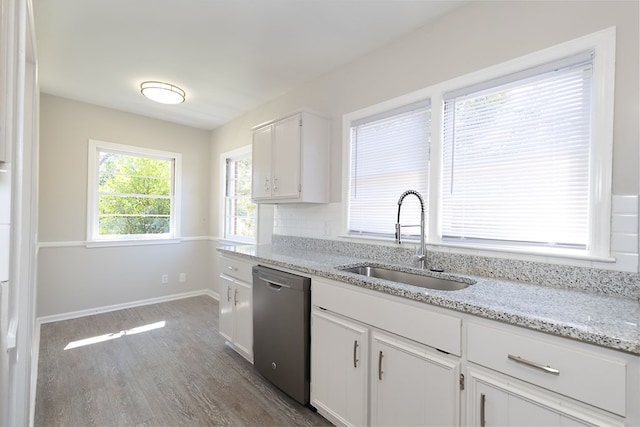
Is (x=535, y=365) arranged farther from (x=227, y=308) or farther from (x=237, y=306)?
(x=227, y=308)

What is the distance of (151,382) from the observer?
2.30m

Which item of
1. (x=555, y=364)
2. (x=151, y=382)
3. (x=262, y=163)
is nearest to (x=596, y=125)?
(x=555, y=364)

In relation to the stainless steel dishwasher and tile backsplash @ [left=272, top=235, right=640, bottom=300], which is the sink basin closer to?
tile backsplash @ [left=272, top=235, right=640, bottom=300]

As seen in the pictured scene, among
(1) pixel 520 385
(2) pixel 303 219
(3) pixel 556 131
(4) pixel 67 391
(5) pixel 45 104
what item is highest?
(5) pixel 45 104

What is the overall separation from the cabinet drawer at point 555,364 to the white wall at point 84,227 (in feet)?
13.9

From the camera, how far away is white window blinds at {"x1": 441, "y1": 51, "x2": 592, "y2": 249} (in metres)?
1.51

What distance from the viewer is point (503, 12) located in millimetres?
1755

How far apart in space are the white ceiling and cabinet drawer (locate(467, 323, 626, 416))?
1991 millimetres

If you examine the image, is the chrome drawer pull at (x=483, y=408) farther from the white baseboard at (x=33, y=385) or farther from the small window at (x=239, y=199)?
the small window at (x=239, y=199)

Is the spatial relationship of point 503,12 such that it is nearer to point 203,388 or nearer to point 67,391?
point 203,388

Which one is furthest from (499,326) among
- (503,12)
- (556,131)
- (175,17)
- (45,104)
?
(45,104)

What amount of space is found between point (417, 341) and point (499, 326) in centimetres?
38

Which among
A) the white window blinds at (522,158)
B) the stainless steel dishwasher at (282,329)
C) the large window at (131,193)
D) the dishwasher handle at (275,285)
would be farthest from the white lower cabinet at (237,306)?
the large window at (131,193)

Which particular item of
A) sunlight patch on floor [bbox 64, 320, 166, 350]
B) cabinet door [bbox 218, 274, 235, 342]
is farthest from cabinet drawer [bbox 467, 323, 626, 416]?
sunlight patch on floor [bbox 64, 320, 166, 350]
